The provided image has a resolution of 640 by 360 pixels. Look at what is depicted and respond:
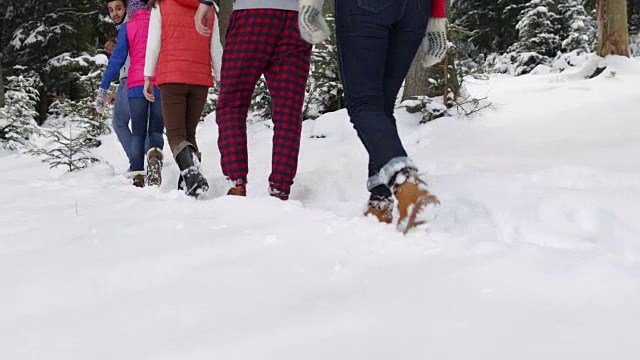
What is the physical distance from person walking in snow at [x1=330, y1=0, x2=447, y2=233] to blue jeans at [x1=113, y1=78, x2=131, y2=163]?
8.37 feet

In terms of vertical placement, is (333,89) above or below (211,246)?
above

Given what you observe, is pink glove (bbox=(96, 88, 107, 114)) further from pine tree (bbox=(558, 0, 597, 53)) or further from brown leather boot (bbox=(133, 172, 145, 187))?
pine tree (bbox=(558, 0, 597, 53))

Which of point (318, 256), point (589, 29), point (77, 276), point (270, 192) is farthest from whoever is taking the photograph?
point (589, 29)

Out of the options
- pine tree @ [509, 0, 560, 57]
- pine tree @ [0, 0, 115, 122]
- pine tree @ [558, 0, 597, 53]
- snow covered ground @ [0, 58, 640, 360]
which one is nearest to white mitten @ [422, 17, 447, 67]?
snow covered ground @ [0, 58, 640, 360]

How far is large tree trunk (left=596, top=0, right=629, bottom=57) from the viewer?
836 cm

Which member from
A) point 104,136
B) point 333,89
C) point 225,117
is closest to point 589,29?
point 333,89

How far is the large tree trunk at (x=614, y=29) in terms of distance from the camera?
8.36 m

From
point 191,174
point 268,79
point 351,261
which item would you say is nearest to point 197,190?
point 191,174

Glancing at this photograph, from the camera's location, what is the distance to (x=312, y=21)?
6.91 feet

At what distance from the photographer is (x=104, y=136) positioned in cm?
698

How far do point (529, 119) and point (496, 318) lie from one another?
11.9ft

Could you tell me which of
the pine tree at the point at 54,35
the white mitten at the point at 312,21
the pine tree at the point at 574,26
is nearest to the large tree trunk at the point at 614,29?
the pine tree at the point at 574,26

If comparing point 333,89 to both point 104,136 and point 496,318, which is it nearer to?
point 104,136

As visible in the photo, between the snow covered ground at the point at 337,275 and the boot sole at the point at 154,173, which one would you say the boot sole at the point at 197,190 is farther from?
the boot sole at the point at 154,173
